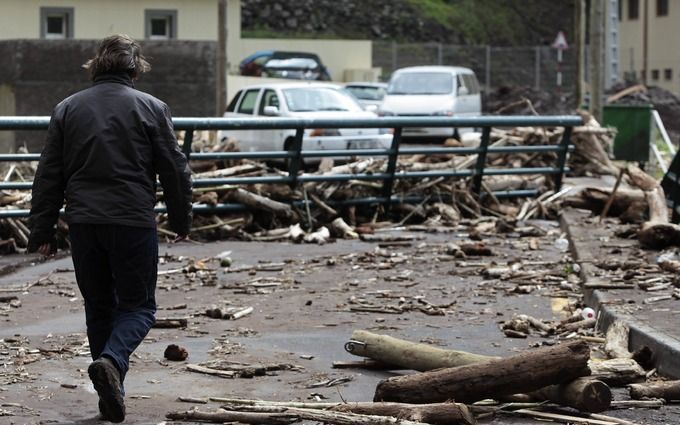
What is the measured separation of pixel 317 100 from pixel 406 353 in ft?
54.8

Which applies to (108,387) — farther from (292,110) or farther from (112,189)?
(292,110)

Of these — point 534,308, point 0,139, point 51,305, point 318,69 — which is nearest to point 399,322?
point 534,308

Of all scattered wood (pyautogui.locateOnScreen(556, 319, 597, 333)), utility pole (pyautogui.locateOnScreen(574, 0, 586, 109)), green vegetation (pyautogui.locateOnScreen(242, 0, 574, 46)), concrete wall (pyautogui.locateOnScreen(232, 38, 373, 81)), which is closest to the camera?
scattered wood (pyautogui.locateOnScreen(556, 319, 597, 333))

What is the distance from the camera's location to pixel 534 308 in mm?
9938

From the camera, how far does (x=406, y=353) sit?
7227 millimetres

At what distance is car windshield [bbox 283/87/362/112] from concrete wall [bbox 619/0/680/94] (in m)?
39.6

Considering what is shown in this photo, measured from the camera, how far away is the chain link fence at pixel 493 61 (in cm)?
5656

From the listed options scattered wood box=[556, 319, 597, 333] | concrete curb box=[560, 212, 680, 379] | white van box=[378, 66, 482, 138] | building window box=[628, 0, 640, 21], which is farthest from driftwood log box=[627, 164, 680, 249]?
building window box=[628, 0, 640, 21]

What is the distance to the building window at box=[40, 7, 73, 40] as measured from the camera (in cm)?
3947

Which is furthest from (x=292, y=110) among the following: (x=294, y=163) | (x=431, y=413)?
(x=431, y=413)

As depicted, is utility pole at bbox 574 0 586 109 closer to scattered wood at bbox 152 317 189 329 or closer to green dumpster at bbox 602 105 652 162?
green dumpster at bbox 602 105 652 162

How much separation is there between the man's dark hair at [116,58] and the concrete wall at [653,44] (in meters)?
56.1

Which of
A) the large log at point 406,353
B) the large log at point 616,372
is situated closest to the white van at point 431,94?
the large log at point 406,353

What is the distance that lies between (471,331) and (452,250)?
422 centimetres
